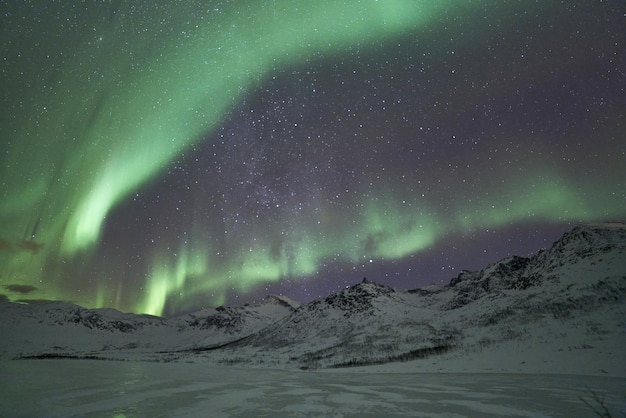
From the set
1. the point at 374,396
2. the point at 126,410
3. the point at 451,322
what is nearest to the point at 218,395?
the point at 126,410

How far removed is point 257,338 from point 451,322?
316 ft

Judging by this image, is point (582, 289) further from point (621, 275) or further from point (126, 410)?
point (126, 410)

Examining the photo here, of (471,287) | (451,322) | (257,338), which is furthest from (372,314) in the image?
(471,287)

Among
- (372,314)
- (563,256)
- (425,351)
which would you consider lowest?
(425,351)

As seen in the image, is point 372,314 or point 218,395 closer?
point 218,395

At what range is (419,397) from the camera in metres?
11.4

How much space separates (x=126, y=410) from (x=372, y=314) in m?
125

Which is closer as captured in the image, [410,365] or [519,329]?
[410,365]

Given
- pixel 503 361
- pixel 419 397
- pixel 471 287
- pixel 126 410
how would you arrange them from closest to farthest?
pixel 126 410 → pixel 419 397 → pixel 503 361 → pixel 471 287

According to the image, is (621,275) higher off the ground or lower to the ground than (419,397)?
higher

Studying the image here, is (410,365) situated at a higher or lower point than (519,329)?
lower

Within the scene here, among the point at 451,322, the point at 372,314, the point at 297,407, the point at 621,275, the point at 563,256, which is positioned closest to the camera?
the point at 297,407

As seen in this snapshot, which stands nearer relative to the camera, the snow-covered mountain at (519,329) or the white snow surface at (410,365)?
the white snow surface at (410,365)

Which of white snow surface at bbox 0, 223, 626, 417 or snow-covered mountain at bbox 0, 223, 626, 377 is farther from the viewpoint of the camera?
snow-covered mountain at bbox 0, 223, 626, 377
